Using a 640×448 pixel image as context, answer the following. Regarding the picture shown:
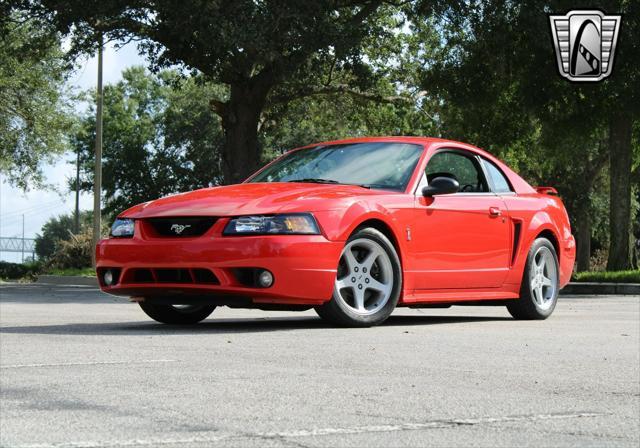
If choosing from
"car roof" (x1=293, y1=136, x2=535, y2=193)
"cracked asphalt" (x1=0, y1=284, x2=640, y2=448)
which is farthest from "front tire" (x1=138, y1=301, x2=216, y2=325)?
"car roof" (x1=293, y1=136, x2=535, y2=193)

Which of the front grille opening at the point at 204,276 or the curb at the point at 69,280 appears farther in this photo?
the curb at the point at 69,280

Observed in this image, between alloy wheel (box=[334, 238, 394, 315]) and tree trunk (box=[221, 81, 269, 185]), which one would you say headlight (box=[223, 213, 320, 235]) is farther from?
tree trunk (box=[221, 81, 269, 185])

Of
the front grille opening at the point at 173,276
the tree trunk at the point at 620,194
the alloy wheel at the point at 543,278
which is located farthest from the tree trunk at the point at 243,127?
the front grille opening at the point at 173,276

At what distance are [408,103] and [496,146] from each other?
3604 mm

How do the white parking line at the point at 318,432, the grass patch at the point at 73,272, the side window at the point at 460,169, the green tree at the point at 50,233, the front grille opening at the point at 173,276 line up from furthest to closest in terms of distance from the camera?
1. the green tree at the point at 50,233
2. the grass patch at the point at 73,272
3. the side window at the point at 460,169
4. the front grille opening at the point at 173,276
5. the white parking line at the point at 318,432

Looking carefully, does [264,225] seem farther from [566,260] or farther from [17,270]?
[17,270]

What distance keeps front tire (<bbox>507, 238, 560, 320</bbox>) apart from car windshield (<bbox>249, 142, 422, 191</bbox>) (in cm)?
168

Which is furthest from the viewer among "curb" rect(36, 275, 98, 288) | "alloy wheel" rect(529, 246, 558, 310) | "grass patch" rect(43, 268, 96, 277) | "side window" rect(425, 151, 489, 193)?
"grass patch" rect(43, 268, 96, 277)

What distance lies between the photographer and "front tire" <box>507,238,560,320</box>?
1073 centimetres

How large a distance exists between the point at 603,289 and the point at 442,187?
13808 millimetres

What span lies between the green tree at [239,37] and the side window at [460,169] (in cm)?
1399

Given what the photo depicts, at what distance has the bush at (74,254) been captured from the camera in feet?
125

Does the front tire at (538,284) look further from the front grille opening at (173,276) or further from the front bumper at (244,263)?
the front grille opening at (173,276)

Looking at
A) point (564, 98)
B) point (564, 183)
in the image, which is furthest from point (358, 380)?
point (564, 183)
